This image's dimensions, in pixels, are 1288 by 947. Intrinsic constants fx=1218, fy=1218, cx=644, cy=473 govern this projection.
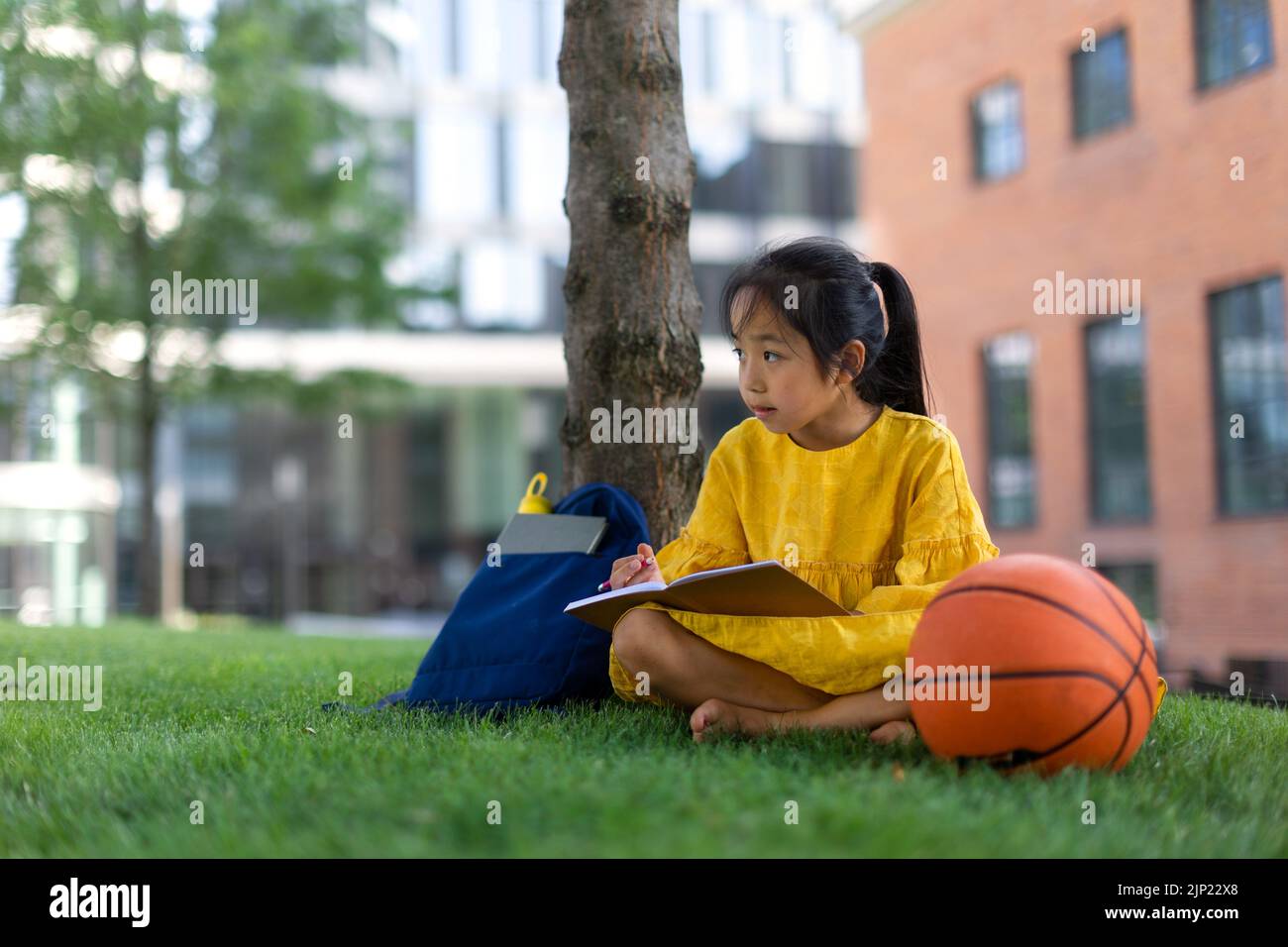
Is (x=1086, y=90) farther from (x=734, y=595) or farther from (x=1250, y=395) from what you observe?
(x=734, y=595)

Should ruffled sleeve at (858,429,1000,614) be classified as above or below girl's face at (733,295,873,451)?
below

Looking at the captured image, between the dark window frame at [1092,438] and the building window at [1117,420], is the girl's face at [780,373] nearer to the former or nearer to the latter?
the building window at [1117,420]

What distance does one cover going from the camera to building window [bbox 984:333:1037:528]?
16844mm

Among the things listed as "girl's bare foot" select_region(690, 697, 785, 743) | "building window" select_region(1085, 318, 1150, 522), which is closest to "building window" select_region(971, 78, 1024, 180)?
"building window" select_region(1085, 318, 1150, 522)

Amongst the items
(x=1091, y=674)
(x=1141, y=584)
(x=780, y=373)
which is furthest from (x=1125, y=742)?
(x=1141, y=584)

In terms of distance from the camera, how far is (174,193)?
14828 millimetres

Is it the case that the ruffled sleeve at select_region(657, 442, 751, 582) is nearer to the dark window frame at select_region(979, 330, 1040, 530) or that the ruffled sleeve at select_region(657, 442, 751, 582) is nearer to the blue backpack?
the blue backpack

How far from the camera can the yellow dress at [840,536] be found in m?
3.68

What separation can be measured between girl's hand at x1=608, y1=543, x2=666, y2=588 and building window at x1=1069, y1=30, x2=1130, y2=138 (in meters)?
13.4

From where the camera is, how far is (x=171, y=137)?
556 inches

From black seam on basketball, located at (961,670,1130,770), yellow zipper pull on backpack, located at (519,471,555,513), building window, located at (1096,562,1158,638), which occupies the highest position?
yellow zipper pull on backpack, located at (519,471,555,513)

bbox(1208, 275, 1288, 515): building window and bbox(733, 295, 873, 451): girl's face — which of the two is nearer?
bbox(733, 295, 873, 451): girl's face

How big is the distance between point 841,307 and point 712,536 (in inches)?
35.5
